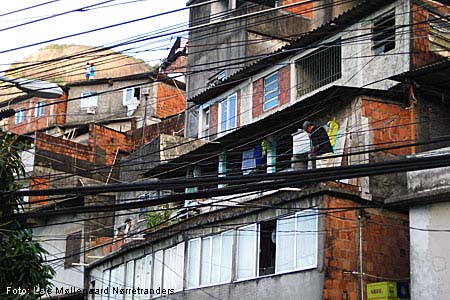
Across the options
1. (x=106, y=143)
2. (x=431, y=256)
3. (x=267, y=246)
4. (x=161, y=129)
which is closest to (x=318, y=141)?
(x=267, y=246)

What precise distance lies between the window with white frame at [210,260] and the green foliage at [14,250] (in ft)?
30.2

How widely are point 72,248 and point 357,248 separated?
19.5m

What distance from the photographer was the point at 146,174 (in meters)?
30.6

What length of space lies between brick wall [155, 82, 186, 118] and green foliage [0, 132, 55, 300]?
36673mm

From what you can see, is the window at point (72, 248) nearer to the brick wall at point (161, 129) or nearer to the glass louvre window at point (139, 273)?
the glass louvre window at point (139, 273)

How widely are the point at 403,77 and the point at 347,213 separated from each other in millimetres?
3613

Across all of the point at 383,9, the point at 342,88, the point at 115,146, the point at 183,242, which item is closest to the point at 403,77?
the point at 342,88

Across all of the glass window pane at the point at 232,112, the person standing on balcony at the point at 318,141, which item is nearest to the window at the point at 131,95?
the glass window pane at the point at 232,112

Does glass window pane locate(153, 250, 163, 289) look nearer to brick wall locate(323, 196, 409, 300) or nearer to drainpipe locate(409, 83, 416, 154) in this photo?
brick wall locate(323, 196, 409, 300)

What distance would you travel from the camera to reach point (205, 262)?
24547 mm

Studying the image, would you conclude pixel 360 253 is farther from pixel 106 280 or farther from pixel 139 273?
pixel 106 280

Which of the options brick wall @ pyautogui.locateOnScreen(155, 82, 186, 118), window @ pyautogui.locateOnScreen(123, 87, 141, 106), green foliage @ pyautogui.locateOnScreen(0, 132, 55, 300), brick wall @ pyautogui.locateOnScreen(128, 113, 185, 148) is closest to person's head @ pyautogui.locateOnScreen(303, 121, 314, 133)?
green foliage @ pyautogui.locateOnScreen(0, 132, 55, 300)

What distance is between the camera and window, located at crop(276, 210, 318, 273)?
20516 mm

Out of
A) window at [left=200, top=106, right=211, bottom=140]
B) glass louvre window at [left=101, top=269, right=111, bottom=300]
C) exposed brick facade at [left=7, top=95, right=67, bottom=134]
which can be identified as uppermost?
exposed brick facade at [left=7, top=95, right=67, bottom=134]
